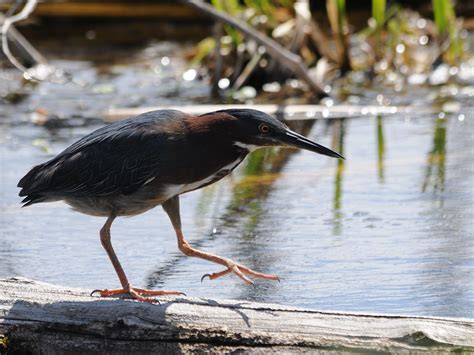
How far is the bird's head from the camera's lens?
4.69m

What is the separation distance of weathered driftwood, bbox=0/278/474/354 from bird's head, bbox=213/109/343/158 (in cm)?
72

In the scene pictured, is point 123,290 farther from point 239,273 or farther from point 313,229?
→ point 313,229

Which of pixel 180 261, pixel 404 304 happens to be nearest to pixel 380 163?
pixel 180 261

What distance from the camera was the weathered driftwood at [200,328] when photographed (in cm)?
407

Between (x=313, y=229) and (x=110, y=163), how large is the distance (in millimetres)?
1843

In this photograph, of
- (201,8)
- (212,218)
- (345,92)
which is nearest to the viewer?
(212,218)

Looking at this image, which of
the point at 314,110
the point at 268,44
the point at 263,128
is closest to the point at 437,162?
the point at 314,110

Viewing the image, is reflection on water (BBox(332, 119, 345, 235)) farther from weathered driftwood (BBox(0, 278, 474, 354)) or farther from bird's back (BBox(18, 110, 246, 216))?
weathered driftwood (BBox(0, 278, 474, 354))

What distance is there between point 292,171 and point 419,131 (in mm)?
1590

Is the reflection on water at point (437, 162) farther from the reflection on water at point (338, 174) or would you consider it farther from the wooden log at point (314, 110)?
the wooden log at point (314, 110)

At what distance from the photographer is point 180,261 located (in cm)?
583

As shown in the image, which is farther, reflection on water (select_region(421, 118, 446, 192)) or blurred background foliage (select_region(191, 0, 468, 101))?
blurred background foliage (select_region(191, 0, 468, 101))

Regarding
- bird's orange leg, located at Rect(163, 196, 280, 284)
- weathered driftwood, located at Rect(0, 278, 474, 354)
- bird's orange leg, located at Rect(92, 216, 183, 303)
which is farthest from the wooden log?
weathered driftwood, located at Rect(0, 278, 474, 354)

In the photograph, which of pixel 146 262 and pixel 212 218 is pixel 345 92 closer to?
pixel 212 218
